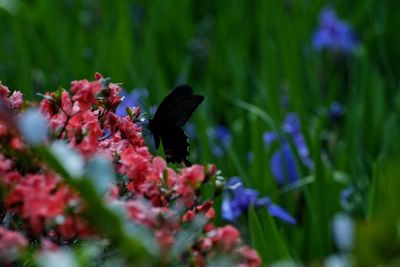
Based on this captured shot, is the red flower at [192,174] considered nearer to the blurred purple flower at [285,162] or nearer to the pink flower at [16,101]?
the pink flower at [16,101]

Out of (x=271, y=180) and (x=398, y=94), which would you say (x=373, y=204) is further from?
(x=398, y=94)

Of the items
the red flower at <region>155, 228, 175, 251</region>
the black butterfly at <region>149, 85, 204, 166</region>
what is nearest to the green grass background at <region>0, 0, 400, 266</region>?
the black butterfly at <region>149, 85, 204, 166</region>

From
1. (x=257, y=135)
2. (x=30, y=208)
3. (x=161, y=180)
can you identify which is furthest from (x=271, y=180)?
(x=30, y=208)

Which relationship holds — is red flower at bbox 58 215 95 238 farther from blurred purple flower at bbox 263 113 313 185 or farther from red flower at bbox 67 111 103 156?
blurred purple flower at bbox 263 113 313 185

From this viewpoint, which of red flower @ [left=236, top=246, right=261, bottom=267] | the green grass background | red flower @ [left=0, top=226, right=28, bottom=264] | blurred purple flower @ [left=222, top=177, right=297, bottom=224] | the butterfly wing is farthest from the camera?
the green grass background

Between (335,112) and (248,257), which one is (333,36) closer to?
(335,112)

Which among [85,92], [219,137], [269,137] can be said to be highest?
[219,137]

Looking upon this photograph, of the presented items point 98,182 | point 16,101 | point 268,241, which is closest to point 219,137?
point 268,241
